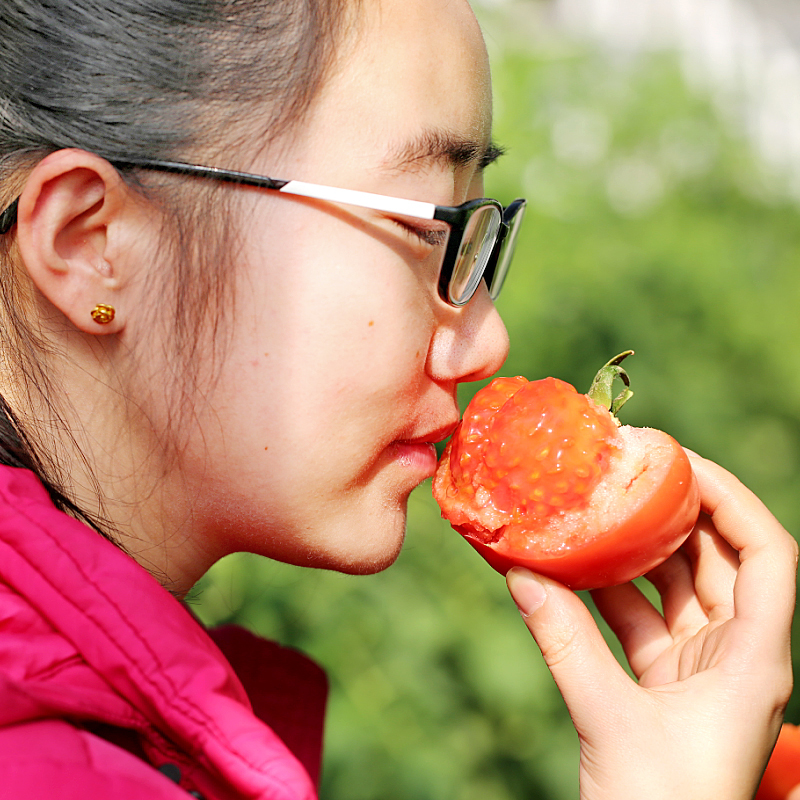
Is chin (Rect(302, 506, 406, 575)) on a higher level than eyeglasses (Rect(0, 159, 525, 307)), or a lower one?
lower

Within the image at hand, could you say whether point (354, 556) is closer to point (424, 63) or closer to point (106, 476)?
point (106, 476)

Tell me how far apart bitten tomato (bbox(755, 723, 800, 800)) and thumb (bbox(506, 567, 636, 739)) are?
2.15 feet

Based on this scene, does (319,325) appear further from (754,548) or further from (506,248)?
(754,548)

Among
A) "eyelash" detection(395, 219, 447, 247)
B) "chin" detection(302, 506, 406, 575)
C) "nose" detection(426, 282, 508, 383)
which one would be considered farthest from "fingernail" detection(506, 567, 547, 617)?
"eyelash" detection(395, 219, 447, 247)

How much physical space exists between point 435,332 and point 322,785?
153 cm

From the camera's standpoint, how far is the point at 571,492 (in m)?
1.43

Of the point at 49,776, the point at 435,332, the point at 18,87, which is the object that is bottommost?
the point at 49,776

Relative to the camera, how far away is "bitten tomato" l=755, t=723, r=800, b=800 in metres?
1.74

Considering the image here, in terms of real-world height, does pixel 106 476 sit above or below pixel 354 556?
above

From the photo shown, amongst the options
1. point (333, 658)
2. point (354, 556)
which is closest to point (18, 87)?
point (354, 556)

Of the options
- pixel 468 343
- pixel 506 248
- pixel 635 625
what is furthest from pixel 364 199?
pixel 635 625

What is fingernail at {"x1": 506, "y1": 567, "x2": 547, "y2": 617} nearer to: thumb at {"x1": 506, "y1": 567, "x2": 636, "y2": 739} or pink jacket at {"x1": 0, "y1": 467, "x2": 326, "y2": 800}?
thumb at {"x1": 506, "y1": 567, "x2": 636, "y2": 739}

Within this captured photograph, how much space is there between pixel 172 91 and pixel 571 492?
0.94 m

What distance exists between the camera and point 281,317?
51.1 inches
